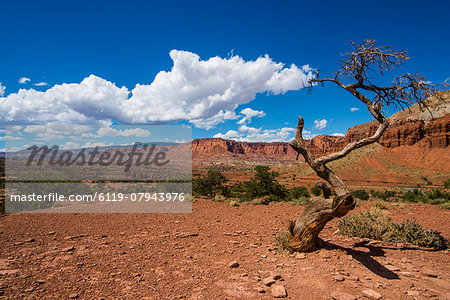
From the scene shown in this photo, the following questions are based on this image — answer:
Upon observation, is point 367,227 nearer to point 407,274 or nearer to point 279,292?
point 407,274

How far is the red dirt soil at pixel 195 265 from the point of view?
3.87 metres

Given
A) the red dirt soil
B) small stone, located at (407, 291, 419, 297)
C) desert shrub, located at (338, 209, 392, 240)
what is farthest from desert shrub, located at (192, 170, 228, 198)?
small stone, located at (407, 291, 419, 297)

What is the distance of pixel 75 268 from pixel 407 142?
115 m

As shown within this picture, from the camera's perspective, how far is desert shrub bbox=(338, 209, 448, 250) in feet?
20.1

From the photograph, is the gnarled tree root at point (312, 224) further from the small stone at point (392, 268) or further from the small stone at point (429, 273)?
the small stone at point (429, 273)

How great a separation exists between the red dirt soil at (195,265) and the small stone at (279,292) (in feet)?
0.28

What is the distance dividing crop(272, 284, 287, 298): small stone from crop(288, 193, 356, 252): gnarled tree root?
1707 mm

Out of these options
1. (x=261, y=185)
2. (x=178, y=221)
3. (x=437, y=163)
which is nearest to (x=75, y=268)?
(x=178, y=221)

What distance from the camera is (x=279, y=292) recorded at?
3.75 meters

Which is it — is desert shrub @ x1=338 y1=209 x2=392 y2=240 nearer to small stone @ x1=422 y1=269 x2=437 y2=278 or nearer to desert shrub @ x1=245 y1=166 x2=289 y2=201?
small stone @ x1=422 y1=269 x2=437 y2=278

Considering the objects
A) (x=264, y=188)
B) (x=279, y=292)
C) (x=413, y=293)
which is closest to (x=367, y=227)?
(x=413, y=293)

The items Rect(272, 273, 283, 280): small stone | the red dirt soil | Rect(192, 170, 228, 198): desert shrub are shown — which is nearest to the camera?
the red dirt soil

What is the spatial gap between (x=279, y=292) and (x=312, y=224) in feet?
6.48

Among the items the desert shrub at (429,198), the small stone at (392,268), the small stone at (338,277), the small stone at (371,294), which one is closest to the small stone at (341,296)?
the small stone at (371,294)
